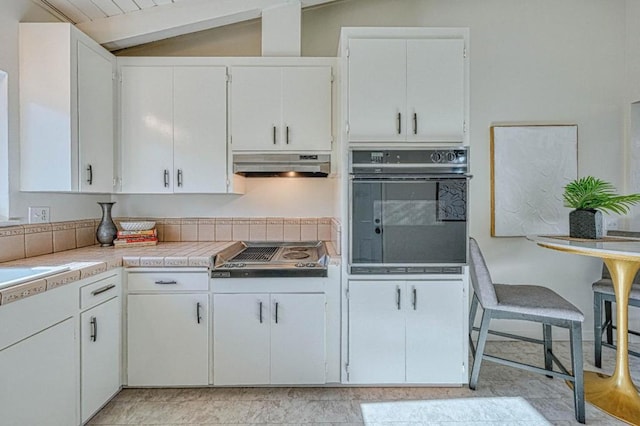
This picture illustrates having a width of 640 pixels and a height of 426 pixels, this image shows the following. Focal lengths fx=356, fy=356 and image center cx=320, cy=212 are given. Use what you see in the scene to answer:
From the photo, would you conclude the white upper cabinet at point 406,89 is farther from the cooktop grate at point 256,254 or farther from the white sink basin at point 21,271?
the white sink basin at point 21,271

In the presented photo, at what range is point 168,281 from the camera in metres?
2.18

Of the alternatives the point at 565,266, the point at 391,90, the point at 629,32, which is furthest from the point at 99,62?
the point at 629,32

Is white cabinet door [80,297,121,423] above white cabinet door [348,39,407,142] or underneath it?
underneath

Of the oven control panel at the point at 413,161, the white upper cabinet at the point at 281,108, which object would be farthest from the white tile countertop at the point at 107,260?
the white upper cabinet at the point at 281,108

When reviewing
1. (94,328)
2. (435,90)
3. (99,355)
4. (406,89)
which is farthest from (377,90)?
(99,355)

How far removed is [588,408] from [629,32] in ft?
9.71

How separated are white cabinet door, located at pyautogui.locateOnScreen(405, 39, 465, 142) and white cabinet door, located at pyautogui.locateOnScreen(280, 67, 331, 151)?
24.2 inches

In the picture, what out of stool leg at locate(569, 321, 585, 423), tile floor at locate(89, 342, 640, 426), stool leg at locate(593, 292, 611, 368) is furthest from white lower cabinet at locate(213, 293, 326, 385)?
stool leg at locate(593, 292, 611, 368)

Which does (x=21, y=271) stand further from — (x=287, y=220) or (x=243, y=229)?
(x=287, y=220)

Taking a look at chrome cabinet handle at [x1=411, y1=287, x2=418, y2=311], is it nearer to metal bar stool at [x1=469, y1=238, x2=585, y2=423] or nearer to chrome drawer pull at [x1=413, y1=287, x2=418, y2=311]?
chrome drawer pull at [x1=413, y1=287, x2=418, y2=311]

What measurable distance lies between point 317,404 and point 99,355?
1.25m

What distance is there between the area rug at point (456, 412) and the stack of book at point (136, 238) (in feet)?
6.25

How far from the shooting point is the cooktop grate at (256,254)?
2418 millimetres

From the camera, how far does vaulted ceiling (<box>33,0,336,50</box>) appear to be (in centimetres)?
252
